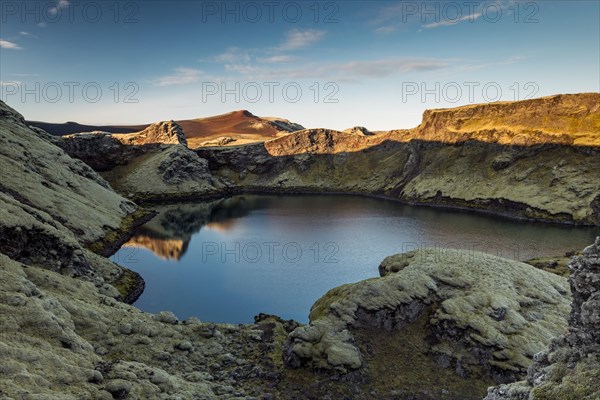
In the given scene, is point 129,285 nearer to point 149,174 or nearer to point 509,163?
point 149,174

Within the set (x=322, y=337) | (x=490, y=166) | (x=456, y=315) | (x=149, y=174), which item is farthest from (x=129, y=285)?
(x=490, y=166)

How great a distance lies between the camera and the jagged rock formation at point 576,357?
709 inches

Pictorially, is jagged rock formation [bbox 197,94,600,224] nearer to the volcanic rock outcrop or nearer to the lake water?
the lake water

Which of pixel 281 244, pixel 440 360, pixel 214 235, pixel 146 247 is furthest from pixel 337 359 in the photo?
pixel 214 235

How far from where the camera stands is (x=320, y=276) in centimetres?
7431

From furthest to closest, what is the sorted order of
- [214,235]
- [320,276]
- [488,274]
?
1. [214,235]
2. [320,276]
3. [488,274]

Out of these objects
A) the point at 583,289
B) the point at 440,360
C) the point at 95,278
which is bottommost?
the point at 440,360

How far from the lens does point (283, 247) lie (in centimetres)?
9694

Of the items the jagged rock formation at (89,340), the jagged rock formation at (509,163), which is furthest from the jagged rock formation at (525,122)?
the jagged rock formation at (89,340)

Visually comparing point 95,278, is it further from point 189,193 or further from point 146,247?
point 189,193

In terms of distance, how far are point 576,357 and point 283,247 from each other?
7937cm

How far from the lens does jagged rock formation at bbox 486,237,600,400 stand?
18.0m

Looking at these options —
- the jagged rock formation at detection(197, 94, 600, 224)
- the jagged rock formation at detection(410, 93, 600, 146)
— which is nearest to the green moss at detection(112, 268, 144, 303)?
the jagged rock formation at detection(197, 94, 600, 224)

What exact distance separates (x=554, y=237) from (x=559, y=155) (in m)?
52.7
